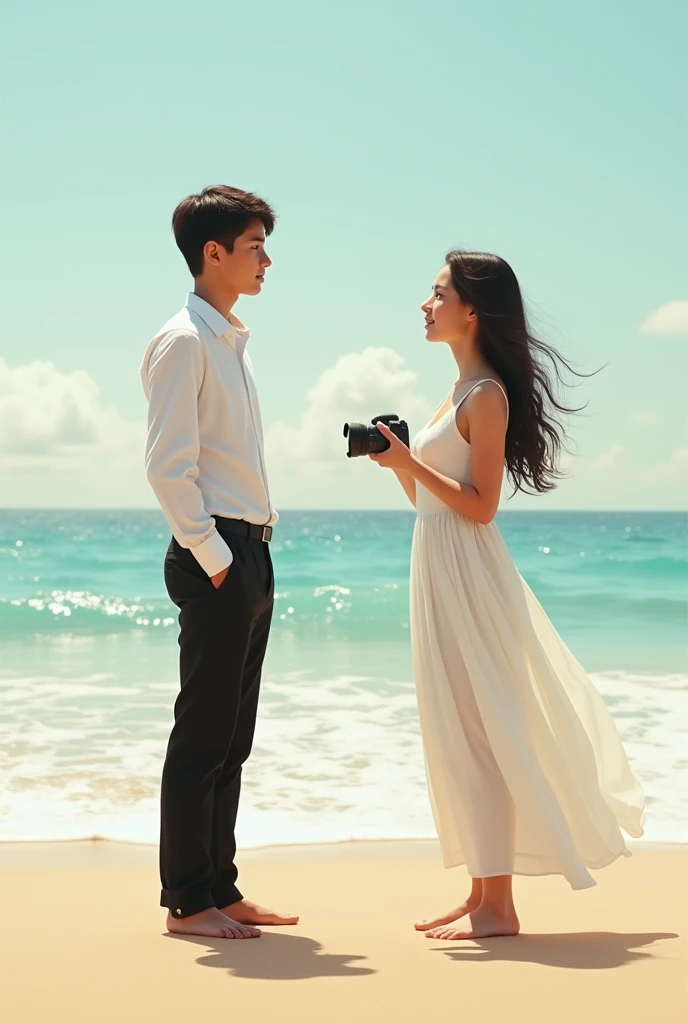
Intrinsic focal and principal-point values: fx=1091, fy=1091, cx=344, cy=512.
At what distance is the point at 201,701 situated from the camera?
3.17m

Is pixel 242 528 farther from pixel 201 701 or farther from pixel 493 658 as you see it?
pixel 493 658

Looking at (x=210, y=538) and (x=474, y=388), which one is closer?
(x=210, y=538)

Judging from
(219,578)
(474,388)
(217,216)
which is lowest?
(219,578)

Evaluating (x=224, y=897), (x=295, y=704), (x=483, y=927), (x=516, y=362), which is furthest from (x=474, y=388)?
(x=295, y=704)

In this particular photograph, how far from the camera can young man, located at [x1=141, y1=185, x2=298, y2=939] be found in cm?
313

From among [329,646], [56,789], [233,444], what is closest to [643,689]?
[329,646]

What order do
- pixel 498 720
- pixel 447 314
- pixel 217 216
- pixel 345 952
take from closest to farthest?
1. pixel 345 952
2. pixel 498 720
3. pixel 217 216
4. pixel 447 314

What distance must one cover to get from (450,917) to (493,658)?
2.64ft

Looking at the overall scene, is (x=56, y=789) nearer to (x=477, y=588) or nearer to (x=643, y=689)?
(x=477, y=588)

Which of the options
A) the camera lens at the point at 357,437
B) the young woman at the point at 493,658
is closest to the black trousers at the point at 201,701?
the camera lens at the point at 357,437

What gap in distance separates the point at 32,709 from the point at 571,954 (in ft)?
18.8

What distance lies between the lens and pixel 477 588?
11.0 feet

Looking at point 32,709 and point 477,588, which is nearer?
point 477,588

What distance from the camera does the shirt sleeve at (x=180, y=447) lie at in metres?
3.07
